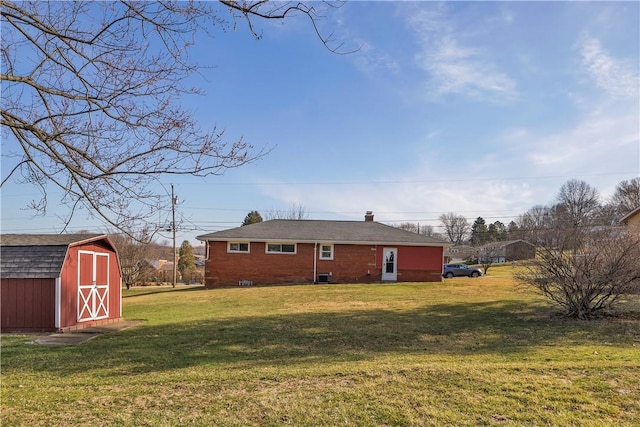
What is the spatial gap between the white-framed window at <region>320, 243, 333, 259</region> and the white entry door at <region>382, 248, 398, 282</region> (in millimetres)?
3181

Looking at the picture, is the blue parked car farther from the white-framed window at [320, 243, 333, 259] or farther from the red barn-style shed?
the red barn-style shed

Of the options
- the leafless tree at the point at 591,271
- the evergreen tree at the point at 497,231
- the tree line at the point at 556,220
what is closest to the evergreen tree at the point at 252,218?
the tree line at the point at 556,220

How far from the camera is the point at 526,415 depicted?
424 cm

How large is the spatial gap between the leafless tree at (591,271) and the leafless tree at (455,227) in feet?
268

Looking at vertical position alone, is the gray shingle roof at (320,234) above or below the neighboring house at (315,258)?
above

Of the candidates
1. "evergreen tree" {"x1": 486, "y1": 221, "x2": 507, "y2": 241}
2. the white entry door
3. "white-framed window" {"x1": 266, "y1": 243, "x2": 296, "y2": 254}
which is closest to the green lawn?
"white-framed window" {"x1": 266, "y1": 243, "x2": 296, "y2": 254}

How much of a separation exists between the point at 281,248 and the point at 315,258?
2.11m

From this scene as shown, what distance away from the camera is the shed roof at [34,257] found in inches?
470

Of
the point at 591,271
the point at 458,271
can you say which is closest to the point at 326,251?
the point at 591,271

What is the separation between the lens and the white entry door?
26516mm

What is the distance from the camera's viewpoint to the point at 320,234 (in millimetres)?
27000

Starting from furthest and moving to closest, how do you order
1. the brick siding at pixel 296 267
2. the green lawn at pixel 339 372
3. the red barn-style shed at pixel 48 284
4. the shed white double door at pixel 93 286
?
1. the brick siding at pixel 296 267
2. the shed white double door at pixel 93 286
3. the red barn-style shed at pixel 48 284
4. the green lawn at pixel 339 372

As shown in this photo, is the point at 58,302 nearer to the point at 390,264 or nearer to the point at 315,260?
the point at 315,260

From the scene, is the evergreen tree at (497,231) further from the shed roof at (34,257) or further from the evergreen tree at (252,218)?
the shed roof at (34,257)
